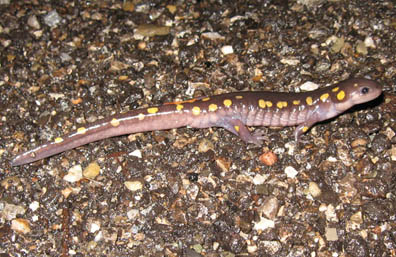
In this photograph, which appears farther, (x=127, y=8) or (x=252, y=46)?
(x=127, y=8)

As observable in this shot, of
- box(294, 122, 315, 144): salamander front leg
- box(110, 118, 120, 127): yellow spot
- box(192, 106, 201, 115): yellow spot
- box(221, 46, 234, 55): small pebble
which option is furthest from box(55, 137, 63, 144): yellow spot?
box(294, 122, 315, 144): salamander front leg

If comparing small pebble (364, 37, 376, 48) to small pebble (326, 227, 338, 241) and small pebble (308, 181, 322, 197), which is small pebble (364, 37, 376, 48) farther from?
small pebble (326, 227, 338, 241)

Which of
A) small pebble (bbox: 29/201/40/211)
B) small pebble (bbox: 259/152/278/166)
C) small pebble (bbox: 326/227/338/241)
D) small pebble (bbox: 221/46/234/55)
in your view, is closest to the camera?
small pebble (bbox: 326/227/338/241)

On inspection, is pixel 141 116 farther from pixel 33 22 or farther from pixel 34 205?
pixel 33 22

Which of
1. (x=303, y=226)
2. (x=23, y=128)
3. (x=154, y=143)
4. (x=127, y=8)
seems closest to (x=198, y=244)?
(x=303, y=226)

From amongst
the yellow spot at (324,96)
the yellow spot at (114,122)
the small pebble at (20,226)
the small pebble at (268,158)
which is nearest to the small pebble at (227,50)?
the yellow spot at (324,96)

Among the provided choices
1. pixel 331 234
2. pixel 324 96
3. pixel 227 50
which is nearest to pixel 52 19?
pixel 227 50

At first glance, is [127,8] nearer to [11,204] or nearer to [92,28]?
[92,28]
